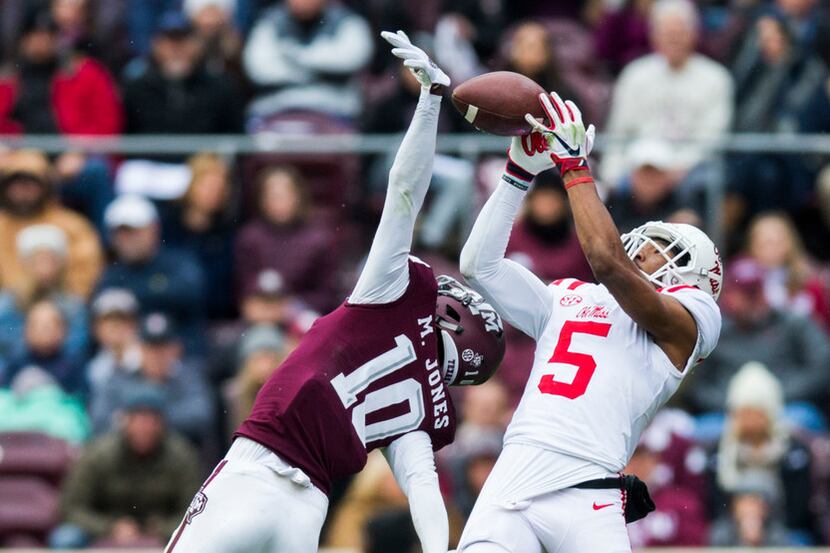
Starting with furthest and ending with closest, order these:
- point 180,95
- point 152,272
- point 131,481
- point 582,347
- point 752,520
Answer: point 180,95, point 152,272, point 131,481, point 752,520, point 582,347

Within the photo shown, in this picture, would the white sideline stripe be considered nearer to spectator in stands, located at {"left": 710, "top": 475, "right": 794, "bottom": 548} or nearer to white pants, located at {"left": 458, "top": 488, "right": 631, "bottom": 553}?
white pants, located at {"left": 458, "top": 488, "right": 631, "bottom": 553}

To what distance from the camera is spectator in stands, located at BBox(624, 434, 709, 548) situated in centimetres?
1013

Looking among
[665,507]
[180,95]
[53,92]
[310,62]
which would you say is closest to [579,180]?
[665,507]

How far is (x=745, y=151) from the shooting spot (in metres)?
11.3

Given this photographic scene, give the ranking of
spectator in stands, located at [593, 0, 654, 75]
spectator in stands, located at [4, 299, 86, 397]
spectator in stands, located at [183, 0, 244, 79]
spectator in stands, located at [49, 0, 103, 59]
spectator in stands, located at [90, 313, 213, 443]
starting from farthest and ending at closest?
spectator in stands, located at [49, 0, 103, 59] < spectator in stands, located at [593, 0, 654, 75] < spectator in stands, located at [183, 0, 244, 79] < spectator in stands, located at [4, 299, 86, 397] < spectator in stands, located at [90, 313, 213, 443]

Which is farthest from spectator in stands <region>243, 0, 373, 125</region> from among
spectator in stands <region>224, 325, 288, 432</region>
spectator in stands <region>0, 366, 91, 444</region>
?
spectator in stands <region>0, 366, 91, 444</region>

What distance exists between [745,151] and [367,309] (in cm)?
517

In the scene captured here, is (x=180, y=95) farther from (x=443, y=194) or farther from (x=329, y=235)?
(x=443, y=194)

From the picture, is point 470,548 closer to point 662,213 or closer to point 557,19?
point 662,213

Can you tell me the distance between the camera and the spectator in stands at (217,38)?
12531mm

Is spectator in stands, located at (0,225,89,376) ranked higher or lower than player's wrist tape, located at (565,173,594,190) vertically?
lower

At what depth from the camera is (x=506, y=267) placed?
6.94 metres

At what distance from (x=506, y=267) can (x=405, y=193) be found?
59 cm

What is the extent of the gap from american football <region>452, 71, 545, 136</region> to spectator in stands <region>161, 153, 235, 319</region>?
15.8 feet
